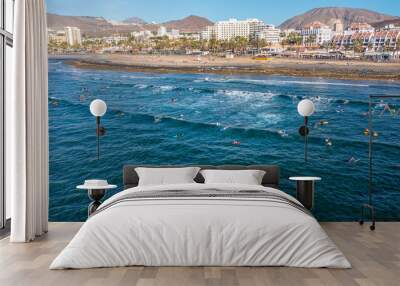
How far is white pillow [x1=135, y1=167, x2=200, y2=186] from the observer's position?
654 centimetres

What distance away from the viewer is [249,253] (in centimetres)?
446

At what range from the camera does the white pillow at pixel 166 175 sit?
6535mm

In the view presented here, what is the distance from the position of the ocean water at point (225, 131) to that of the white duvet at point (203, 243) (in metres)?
2.84

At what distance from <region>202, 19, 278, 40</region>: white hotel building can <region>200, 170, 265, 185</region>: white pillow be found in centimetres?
214

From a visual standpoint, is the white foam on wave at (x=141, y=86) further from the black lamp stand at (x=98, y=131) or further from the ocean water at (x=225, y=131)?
the black lamp stand at (x=98, y=131)

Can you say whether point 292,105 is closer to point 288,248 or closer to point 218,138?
point 218,138

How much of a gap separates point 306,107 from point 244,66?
54.4 inches

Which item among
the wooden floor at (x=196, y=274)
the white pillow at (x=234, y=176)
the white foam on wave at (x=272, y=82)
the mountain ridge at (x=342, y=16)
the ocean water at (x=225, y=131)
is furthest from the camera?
the white foam on wave at (x=272, y=82)

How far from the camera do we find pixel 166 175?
260 inches

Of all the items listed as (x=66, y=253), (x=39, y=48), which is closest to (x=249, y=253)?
(x=66, y=253)

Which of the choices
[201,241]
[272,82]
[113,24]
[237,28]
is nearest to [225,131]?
[272,82]

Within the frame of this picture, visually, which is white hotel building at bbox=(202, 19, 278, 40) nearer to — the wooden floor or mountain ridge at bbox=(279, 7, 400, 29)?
mountain ridge at bbox=(279, 7, 400, 29)

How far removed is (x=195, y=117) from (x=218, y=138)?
456 millimetres

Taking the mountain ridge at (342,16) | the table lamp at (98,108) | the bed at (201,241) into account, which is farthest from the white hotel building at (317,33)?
the bed at (201,241)
